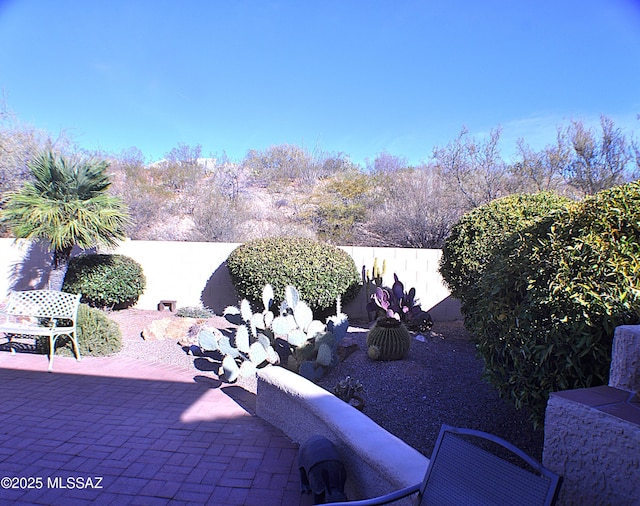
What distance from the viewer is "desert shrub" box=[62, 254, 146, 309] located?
8109 mm

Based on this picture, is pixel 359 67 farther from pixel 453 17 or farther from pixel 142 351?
pixel 142 351

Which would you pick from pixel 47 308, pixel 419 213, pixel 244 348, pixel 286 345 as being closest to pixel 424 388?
pixel 286 345

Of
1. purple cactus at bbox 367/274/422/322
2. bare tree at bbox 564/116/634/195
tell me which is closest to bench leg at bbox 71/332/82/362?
purple cactus at bbox 367/274/422/322

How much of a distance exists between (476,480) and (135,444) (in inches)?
111

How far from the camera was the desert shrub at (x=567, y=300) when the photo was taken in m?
2.15

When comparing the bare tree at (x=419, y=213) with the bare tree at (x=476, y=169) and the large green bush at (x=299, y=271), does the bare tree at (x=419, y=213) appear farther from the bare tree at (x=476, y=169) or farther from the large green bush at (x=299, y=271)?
the large green bush at (x=299, y=271)

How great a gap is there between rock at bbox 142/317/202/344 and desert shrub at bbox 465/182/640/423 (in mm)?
5151

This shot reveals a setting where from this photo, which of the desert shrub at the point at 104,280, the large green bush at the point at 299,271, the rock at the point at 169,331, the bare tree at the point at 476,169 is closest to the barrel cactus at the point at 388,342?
the large green bush at the point at 299,271

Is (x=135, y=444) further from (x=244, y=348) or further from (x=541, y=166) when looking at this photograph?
(x=541, y=166)

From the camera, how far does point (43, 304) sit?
590 centimetres

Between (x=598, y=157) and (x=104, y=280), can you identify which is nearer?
(x=104, y=280)

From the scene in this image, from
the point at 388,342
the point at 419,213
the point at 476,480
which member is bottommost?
the point at 388,342

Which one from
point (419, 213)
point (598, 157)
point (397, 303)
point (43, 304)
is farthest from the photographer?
point (419, 213)

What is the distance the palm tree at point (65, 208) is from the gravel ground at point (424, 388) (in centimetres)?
198
